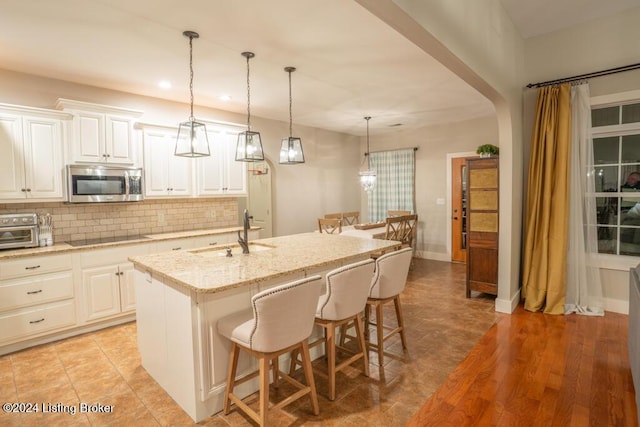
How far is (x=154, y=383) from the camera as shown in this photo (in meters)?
2.57

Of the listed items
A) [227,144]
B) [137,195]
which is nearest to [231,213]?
[227,144]

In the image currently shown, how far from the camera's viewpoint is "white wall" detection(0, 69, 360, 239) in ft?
12.1

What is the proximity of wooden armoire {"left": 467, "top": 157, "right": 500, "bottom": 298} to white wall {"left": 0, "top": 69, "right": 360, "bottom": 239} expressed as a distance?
3230 millimetres

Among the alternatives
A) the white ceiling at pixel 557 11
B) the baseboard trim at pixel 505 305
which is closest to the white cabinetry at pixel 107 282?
the baseboard trim at pixel 505 305

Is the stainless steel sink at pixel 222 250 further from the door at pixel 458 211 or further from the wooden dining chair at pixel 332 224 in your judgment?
the door at pixel 458 211

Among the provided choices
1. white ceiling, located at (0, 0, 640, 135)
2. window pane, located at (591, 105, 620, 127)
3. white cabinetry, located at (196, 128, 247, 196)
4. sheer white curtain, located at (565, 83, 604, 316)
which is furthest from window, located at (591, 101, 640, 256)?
white cabinetry, located at (196, 128, 247, 196)

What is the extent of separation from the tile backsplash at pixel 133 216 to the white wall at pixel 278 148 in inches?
42.4

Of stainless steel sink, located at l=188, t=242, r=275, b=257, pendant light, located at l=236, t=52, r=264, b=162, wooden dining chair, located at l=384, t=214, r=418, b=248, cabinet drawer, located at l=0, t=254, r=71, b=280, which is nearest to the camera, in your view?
stainless steel sink, located at l=188, t=242, r=275, b=257

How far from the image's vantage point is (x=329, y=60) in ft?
11.1

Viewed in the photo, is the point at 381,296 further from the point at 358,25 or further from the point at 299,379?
the point at 358,25

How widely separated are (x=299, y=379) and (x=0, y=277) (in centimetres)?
284

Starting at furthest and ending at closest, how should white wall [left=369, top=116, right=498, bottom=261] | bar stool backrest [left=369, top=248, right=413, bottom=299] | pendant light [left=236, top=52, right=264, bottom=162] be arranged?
1. white wall [left=369, top=116, right=498, bottom=261]
2. pendant light [left=236, top=52, right=264, bottom=162]
3. bar stool backrest [left=369, top=248, right=413, bottom=299]

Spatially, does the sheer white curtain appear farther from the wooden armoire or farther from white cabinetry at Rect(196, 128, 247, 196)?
white cabinetry at Rect(196, 128, 247, 196)

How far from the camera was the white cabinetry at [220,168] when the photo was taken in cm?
477
